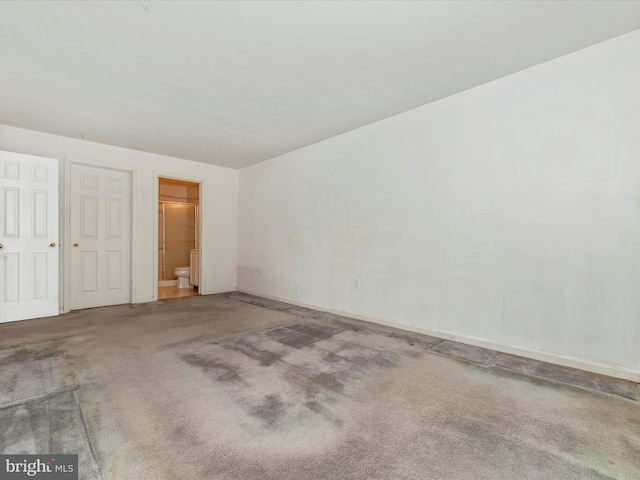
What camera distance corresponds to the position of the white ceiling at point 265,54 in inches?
80.0

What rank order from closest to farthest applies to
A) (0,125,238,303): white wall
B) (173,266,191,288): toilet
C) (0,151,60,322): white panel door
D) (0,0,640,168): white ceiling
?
(0,0,640,168): white ceiling, (0,151,60,322): white panel door, (0,125,238,303): white wall, (173,266,191,288): toilet

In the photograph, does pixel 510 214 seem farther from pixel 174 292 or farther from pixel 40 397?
pixel 174 292

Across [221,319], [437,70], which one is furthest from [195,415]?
[437,70]

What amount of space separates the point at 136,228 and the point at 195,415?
14.1 ft

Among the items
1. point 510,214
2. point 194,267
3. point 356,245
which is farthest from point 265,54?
point 194,267

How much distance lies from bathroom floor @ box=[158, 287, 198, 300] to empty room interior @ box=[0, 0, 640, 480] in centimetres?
124

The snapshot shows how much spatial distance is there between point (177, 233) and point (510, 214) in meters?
7.31

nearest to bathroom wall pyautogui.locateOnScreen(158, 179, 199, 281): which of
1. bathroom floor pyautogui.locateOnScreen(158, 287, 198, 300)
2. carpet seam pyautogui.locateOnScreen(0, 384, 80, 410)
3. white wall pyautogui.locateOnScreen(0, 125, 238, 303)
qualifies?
bathroom floor pyautogui.locateOnScreen(158, 287, 198, 300)

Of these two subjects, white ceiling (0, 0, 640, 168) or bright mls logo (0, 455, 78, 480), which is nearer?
bright mls logo (0, 455, 78, 480)

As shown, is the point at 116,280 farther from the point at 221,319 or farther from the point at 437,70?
the point at 437,70

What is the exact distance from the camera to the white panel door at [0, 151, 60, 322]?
3809 mm

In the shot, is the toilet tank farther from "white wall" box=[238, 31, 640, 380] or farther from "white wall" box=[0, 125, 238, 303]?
"white wall" box=[238, 31, 640, 380]

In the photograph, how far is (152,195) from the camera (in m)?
5.33

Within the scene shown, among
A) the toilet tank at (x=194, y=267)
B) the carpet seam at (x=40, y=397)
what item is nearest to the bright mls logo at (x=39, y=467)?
the carpet seam at (x=40, y=397)
